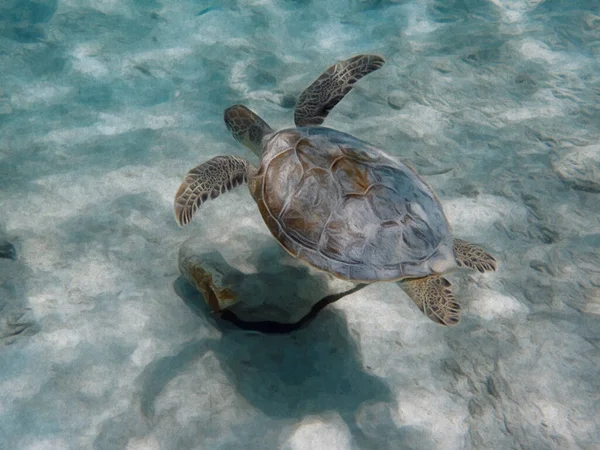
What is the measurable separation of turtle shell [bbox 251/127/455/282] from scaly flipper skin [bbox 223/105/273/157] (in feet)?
2.12

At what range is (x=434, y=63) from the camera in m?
5.04

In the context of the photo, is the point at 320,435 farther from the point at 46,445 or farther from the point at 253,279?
the point at 46,445

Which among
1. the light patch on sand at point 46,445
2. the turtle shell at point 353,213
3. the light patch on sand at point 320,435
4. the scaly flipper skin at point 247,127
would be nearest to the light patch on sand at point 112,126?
the scaly flipper skin at point 247,127

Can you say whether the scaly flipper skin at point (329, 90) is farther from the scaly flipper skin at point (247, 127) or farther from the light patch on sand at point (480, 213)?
the light patch on sand at point (480, 213)

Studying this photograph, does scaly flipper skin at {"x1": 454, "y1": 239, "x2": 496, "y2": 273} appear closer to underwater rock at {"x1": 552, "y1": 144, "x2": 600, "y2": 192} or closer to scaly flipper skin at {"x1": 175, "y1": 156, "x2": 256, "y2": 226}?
scaly flipper skin at {"x1": 175, "y1": 156, "x2": 256, "y2": 226}

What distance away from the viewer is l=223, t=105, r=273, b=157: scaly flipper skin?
321cm

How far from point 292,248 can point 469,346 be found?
121 cm

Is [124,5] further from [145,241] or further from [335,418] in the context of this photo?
[335,418]

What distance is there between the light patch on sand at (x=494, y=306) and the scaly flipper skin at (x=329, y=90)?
6.19 ft

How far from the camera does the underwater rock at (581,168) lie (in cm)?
350

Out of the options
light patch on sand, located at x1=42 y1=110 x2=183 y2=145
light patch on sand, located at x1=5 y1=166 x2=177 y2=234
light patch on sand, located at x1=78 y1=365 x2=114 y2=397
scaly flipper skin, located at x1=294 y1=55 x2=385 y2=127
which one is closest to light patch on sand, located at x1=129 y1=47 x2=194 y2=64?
light patch on sand, located at x1=42 y1=110 x2=183 y2=145

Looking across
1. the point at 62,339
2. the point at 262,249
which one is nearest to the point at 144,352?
the point at 62,339

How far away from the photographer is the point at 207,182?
9.08ft

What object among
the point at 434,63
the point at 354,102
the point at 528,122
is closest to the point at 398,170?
the point at 354,102
